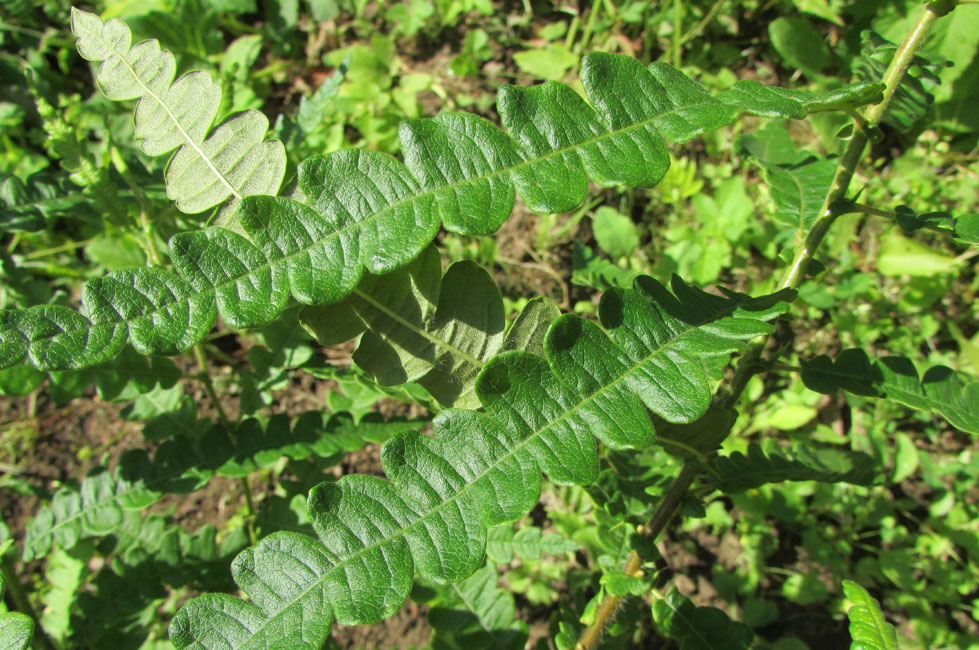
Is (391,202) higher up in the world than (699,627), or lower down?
higher up

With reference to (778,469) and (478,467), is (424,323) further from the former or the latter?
(778,469)

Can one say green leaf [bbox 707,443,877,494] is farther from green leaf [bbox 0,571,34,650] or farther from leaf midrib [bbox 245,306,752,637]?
green leaf [bbox 0,571,34,650]

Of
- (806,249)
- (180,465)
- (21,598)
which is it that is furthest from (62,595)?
(806,249)

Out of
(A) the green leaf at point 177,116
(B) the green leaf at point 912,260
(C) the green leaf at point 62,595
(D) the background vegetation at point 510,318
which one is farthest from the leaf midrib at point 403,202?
(B) the green leaf at point 912,260

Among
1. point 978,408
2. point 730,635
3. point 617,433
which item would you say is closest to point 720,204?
point 978,408

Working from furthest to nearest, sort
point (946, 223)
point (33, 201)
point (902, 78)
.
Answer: point (33, 201), point (902, 78), point (946, 223)

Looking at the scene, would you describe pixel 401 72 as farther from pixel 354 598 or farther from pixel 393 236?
pixel 354 598
